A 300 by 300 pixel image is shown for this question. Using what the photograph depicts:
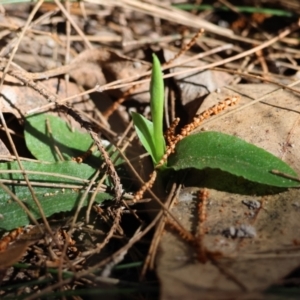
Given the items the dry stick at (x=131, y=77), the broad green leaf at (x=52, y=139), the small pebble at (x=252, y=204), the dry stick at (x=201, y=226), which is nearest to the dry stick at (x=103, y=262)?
the dry stick at (x=201, y=226)

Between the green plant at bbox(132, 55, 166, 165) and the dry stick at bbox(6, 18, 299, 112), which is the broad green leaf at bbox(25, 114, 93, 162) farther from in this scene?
the green plant at bbox(132, 55, 166, 165)

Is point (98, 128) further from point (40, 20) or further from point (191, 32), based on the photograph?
point (191, 32)

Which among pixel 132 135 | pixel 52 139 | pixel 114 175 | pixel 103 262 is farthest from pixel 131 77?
pixel 103 262

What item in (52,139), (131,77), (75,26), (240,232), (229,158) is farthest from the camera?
(75,26)

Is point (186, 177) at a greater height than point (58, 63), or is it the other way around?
point (58, 63)

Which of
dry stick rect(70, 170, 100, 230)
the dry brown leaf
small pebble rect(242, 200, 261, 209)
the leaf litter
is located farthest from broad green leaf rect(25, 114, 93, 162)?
small pebble rect(242, 200, 261, 209)

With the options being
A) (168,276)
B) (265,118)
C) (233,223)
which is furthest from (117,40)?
(168,276)

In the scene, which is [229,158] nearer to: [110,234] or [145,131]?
[145,131]
